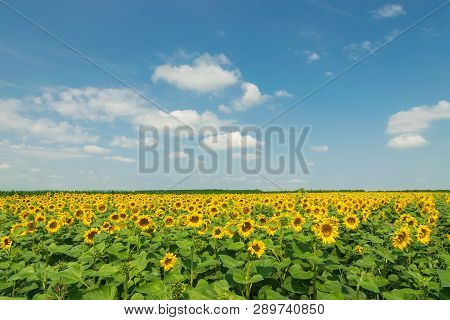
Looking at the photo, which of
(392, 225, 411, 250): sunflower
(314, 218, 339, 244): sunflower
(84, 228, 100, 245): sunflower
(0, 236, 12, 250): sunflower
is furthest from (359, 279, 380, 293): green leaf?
(0, 236, 12, 250): sunflower

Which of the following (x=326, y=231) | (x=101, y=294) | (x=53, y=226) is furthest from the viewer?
(x=53, y=226)

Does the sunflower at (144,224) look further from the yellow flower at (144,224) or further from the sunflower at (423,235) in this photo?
the sunflower at (423,235)

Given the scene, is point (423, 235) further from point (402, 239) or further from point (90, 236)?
point (90, 236)

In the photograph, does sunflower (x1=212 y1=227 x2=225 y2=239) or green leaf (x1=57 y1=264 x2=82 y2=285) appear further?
sunflower (x1=212 y1=227 x2=225 y2=239)


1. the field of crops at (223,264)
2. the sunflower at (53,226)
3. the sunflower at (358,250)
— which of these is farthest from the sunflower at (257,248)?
the sunflower at (53,226)

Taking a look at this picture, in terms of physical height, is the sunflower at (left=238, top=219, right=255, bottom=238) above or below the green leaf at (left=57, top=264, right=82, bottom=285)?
above

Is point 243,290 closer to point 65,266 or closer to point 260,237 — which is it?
point 260,237

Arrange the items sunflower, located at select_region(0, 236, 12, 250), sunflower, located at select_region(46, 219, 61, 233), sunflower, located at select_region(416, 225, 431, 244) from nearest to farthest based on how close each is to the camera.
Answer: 1. sunflower, located at select_region(416, 225, 431, 244)
2. sunflower, located at select_region(0, 236, 12, 250)
3. sunflower, located at select_region(46, 219, 61, 233)

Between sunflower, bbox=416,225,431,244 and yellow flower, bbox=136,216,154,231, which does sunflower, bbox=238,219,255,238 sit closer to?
yellow flower, bbox=136,216,154,231

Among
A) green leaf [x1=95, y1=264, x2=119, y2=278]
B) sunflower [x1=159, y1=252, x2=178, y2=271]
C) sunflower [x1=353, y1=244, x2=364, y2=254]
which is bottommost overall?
sunflower [x1=353, y1=244, x2=364, y2=254]

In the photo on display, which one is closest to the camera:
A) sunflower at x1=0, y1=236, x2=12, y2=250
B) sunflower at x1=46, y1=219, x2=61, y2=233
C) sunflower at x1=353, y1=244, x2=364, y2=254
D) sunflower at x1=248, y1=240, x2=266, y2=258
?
sunflower at x1=248, y1=240, x2=266, y2=258

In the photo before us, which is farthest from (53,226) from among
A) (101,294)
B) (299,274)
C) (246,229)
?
(299,274)
